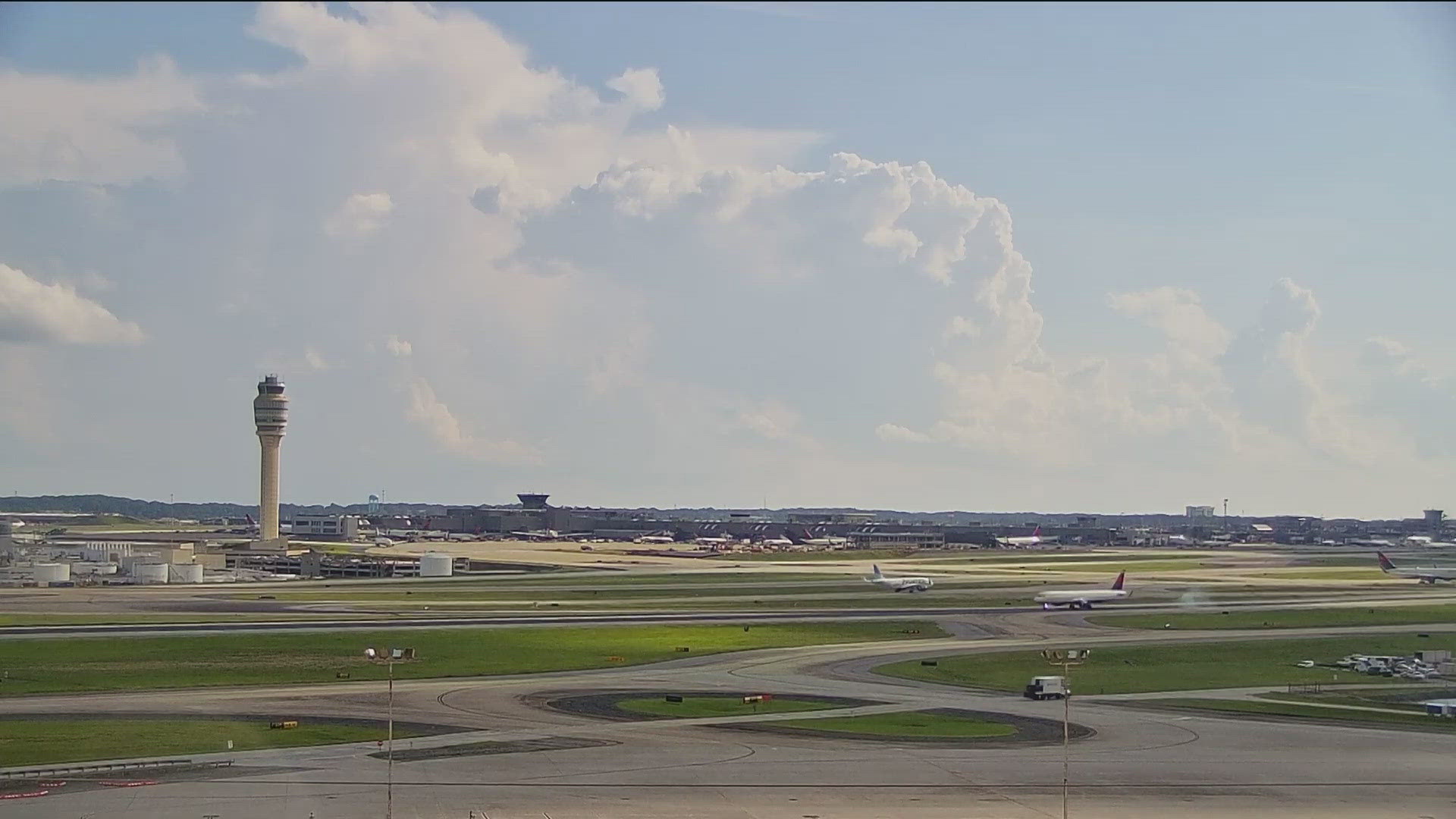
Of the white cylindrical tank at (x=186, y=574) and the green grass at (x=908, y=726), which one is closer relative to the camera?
the green grass at (x=908, y=726)

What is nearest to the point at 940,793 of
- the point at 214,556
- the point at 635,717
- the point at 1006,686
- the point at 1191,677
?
the point at 635,717

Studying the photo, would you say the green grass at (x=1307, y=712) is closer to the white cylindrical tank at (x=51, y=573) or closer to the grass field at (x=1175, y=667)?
the grass field at (x=1175, y=667)

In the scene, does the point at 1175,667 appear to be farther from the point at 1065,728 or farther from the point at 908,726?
the point at 1065,728

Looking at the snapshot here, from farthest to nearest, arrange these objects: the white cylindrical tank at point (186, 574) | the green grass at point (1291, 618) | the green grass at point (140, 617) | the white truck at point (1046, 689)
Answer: the white cylindrical tank at point (186, 574)
the green grass at point (1291, 618)
the green grass at point (140, 617)
the white truck at point (1046, 689)

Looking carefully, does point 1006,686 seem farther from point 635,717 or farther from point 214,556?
point 214,556

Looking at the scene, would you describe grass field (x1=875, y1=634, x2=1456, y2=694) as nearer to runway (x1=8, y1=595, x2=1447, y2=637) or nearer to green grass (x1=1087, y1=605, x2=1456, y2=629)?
green grass (x1=1087, y1=605, x2=1456, y2=629)

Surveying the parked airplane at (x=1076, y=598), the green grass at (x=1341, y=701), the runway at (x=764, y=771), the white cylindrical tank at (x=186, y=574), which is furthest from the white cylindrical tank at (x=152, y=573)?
the green grass at (x=1341, y=701)
